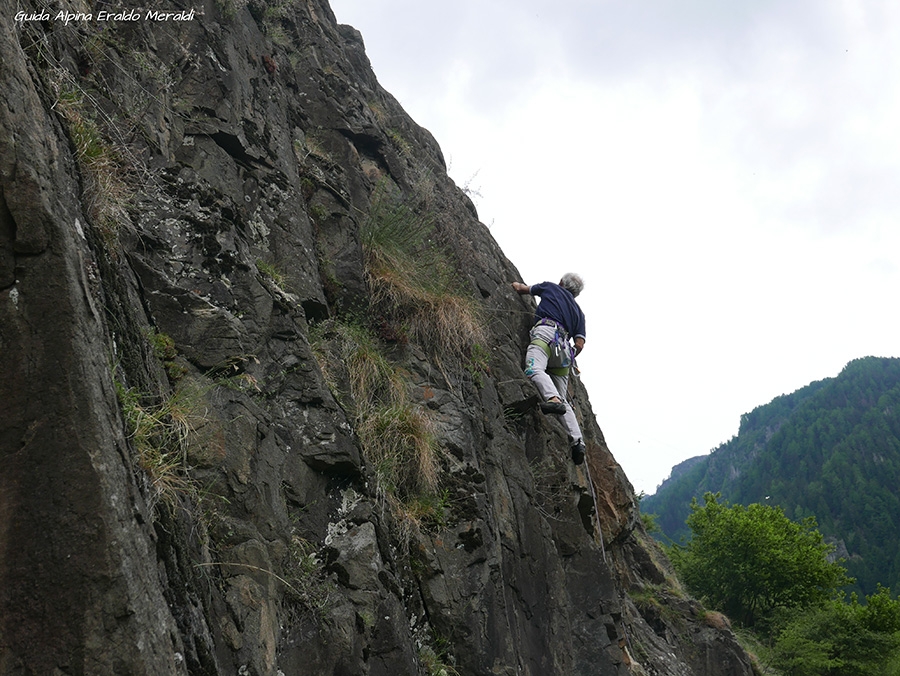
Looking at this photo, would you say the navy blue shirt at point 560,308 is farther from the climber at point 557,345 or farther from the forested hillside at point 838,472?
the forested hillside at point 838,472

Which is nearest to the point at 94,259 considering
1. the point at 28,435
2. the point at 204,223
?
the point at 28,435

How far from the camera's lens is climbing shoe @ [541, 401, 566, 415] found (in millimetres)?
7383

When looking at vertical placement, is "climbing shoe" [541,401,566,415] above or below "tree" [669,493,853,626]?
above

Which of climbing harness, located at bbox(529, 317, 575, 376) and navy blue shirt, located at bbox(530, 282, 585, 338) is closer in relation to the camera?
climbing harness, located at bbox(529, 317, 575, 376)

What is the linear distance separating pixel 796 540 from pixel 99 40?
27621mm

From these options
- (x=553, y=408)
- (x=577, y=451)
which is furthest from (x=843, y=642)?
(x=553, y=408)

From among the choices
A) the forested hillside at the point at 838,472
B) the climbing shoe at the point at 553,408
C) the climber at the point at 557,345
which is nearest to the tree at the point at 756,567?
the climber at the point at 557,345

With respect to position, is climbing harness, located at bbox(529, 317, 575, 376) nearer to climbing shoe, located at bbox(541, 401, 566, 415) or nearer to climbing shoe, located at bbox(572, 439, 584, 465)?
climbing shoe, located at bbox(541, 401, 566, 415)

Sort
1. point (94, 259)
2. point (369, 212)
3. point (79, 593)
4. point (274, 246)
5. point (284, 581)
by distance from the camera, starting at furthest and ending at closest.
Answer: point (369, 212) < point (274, 246) < point (284, 581) < point (94, 259) < point (79, 593)

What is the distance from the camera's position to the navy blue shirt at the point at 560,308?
8383 millimetres

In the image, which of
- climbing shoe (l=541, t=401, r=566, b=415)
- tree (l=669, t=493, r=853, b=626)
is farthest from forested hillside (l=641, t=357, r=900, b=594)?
climbing shoe (l=541, t=401, r=566, b=415)

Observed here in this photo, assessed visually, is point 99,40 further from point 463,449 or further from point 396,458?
point 463,449

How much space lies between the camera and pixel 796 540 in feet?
82.2

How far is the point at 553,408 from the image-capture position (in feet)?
24.2
